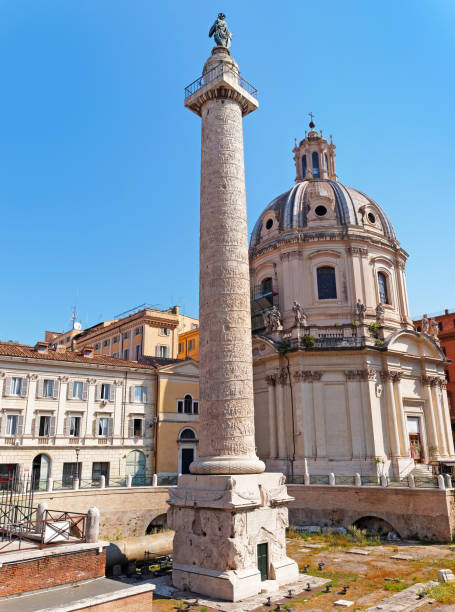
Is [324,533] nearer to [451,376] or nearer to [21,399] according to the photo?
[21,399]

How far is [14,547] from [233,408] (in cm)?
779

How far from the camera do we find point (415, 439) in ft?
118

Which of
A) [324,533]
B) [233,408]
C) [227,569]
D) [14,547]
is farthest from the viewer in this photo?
[324,533]

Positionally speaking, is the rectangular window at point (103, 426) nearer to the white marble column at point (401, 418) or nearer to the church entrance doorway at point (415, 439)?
the white marble column at point (401, 418)

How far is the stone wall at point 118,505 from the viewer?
2700 centimetres

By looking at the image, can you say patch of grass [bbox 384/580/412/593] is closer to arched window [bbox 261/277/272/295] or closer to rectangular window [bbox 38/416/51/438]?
rectangular window [bbox 38/416/51/438]

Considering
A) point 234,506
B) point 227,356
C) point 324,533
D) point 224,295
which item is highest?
point 224,295

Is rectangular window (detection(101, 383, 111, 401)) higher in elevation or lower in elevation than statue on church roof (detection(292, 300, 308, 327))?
lower

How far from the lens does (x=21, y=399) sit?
31172 mm

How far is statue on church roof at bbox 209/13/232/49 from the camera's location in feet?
74.2

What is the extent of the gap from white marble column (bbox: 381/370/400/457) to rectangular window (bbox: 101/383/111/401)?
18258 millimetres

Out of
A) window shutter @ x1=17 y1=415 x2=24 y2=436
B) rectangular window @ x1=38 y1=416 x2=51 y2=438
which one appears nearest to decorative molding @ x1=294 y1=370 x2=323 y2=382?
rectangular window @ x1=38 y1=416 x2=51 y2=438

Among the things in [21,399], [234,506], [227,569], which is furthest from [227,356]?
[21,399]

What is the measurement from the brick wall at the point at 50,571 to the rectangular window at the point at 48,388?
753 inches
